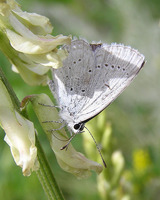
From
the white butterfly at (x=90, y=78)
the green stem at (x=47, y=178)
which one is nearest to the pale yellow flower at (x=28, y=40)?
the white butterfly at (x=90, y=78)

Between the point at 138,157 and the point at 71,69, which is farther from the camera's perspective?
the point at 138,157

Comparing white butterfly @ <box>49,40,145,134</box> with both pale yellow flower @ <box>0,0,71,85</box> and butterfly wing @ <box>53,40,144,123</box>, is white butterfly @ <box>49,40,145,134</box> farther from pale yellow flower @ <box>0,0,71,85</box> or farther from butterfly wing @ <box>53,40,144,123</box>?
pale yellow flower @ <box>0,0,71,85</box>

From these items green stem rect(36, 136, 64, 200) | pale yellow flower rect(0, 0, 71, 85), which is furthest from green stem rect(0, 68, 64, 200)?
pale yellow flower rect(0, 0, 71, 85)

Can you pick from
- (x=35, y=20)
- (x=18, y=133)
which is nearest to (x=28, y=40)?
(x=35, y=20)

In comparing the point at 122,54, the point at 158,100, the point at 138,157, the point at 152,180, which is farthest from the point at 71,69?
the point at 158,100

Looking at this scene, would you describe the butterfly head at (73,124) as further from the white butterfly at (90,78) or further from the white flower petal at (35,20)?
the white flower petal at (35,20)

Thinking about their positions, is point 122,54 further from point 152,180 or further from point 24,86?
point 24,86

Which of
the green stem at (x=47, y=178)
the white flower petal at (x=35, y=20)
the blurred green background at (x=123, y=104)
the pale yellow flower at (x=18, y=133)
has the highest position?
the white flower petal at (x=35, y=20)
